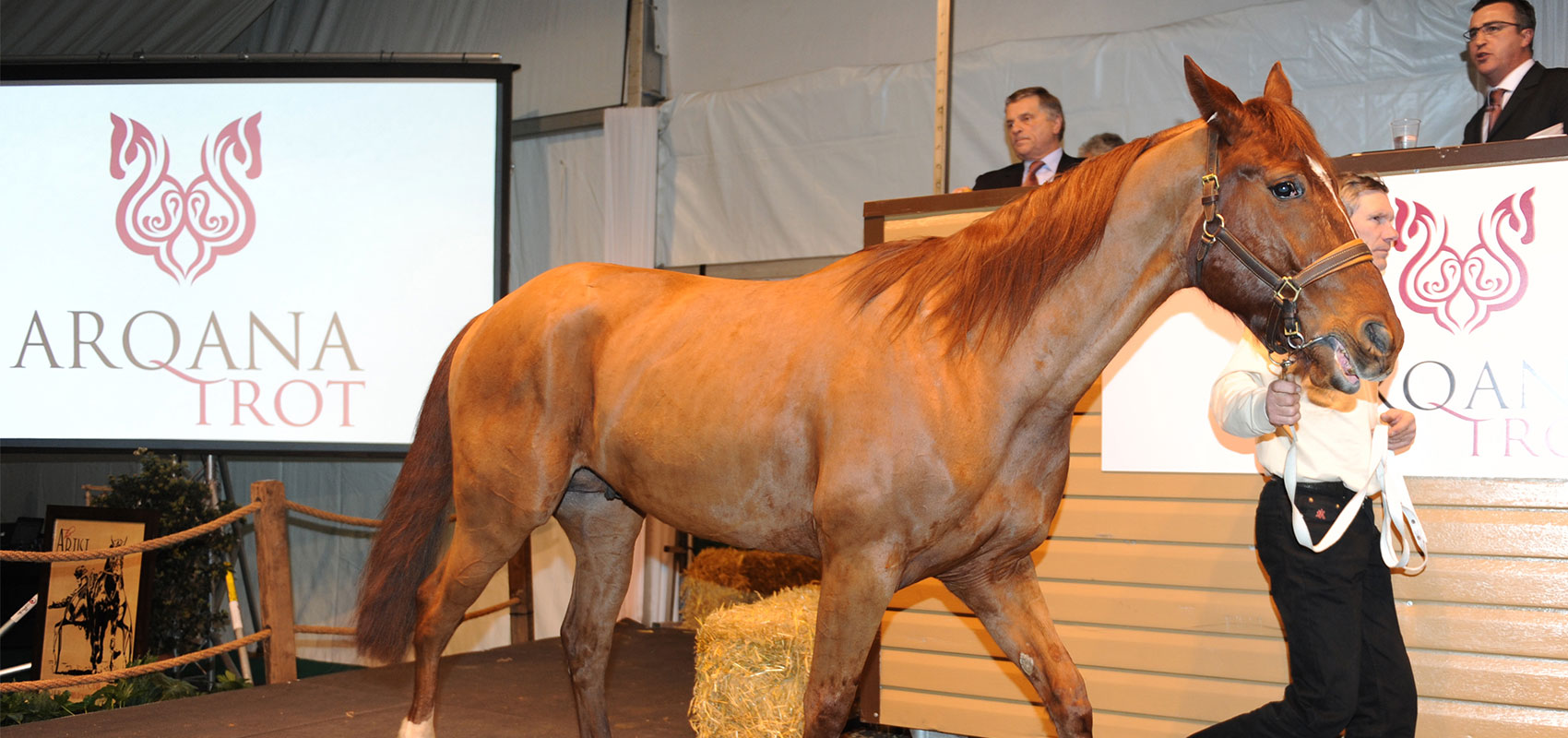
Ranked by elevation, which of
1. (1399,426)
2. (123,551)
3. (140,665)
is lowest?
(140,665)

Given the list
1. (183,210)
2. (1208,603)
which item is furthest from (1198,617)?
(183,210)

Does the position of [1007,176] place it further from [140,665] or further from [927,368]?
[140,665]

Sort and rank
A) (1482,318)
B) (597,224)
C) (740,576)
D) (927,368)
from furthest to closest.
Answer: (597,224)
(740,576)
(1482,318)
(927,368)

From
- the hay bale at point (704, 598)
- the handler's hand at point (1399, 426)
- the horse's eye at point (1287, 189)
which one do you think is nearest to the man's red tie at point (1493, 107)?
the handler's hand at point (1399, 426)

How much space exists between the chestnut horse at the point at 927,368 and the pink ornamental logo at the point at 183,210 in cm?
344

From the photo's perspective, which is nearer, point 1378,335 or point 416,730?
point 1378,335

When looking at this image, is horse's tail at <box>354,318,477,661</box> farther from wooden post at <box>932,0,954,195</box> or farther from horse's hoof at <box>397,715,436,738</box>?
wooden post at <box>932,0,954,195</box>

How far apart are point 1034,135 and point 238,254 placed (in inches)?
159

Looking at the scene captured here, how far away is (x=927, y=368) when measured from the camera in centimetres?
206

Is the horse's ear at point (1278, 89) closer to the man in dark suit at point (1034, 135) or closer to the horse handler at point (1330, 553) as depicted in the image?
the horse handler at point (1330, 553)

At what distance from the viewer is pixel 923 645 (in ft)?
11.8

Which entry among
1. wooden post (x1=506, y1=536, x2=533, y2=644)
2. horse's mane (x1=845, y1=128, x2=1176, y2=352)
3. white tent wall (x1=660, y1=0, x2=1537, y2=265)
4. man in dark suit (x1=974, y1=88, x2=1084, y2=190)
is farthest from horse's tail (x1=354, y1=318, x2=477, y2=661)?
white tent wall (x1=660, y1=0, x2=1537, y2=265)

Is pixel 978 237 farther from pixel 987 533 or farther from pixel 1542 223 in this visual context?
pixel 1542 223

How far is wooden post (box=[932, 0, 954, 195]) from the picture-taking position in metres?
3.86
